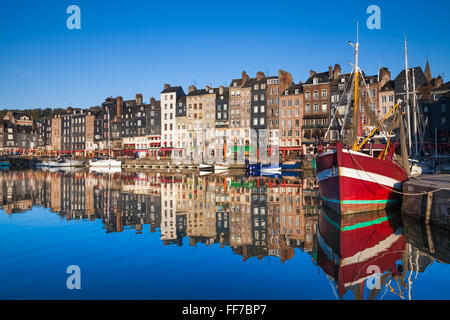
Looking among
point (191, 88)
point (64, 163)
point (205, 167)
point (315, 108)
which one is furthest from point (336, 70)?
point (64, 163)

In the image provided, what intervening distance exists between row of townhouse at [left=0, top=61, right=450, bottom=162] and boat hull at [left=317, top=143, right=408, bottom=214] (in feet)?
113

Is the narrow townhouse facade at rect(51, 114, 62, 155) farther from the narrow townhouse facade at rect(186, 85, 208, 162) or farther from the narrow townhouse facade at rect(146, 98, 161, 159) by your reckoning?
the narrow townhouse facade at rect(186, 85, 208, 162)

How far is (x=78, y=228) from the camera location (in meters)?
15.4

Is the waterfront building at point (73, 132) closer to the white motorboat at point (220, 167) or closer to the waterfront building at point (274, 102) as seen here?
the white motorboat at point (220, 167)

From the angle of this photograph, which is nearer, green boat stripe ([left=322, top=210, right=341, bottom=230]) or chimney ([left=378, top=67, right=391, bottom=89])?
green boat stripe ([left=322, top=210, right=341, bottom=230])

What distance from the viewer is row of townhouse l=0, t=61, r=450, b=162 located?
194ft

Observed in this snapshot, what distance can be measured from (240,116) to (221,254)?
217ft

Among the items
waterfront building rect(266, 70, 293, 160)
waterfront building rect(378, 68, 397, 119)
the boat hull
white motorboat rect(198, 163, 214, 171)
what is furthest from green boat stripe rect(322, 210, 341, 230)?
waterfront building rect(266, 70, 293, 160)

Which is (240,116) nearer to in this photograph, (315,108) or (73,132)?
(315,108)

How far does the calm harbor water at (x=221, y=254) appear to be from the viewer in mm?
8055

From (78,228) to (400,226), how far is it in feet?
46.7

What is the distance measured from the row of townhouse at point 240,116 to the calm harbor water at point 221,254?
3928cm
